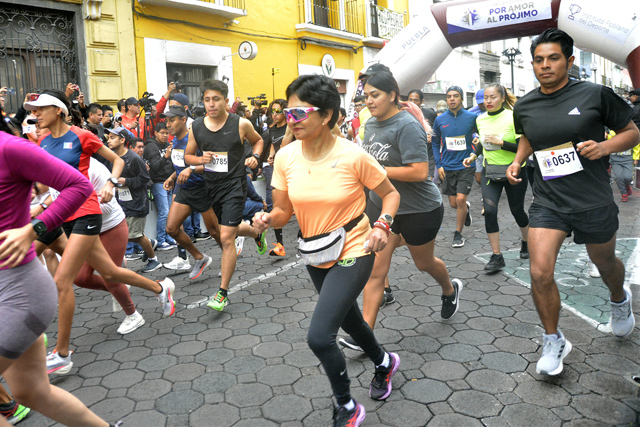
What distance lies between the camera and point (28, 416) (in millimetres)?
3168

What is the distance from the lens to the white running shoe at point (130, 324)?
14.7 ft

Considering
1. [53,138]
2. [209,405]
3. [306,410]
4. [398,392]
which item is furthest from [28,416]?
[398,392]

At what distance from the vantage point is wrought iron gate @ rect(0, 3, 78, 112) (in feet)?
33.0

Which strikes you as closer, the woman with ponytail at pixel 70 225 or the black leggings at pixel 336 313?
the black leggings at pixel 336 313

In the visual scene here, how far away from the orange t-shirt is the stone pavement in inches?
40.9

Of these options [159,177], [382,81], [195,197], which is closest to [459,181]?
[195,197]

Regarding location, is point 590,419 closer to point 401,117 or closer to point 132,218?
point 401,117

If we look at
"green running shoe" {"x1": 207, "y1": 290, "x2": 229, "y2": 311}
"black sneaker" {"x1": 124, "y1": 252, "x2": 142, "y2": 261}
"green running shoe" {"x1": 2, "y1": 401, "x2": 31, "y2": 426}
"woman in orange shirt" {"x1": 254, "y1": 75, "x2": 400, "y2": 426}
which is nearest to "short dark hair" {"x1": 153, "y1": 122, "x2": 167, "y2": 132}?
"black sneaker" {"x1": 124, "y1": 252, "x2": 142, "y2": 261}

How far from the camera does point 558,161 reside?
3393mm

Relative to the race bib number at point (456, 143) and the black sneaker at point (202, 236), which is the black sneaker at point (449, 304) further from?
the black sneaker at point (202, 236)

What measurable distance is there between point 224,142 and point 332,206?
276 centimetres

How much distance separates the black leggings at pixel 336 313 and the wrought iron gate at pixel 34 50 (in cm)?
943

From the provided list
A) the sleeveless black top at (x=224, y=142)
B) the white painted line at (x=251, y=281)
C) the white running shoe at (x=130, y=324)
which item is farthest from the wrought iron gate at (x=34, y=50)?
the white running shoe at (x=130, y=324)

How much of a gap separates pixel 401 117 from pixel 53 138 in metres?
2.55
